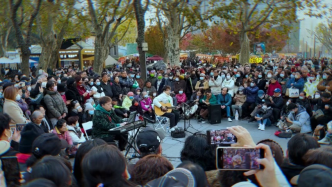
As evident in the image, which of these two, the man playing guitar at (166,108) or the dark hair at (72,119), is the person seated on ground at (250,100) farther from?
the dark hair at (72,119)

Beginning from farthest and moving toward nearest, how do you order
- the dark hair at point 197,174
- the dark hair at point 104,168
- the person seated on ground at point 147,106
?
the person seated on ground at point 147,106
the dark hair at point 104,168
the dark hair at point 197,174

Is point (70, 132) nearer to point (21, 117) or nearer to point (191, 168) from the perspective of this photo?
point (21, 117)

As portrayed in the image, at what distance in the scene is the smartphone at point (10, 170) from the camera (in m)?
2.72

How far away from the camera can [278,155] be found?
2.94m

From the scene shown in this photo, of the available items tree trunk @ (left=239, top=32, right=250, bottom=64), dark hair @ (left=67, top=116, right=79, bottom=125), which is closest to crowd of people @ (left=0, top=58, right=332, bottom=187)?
dark hair @ (left=67, top=116, right=79, bottom=125)

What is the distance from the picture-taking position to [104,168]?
223 cm

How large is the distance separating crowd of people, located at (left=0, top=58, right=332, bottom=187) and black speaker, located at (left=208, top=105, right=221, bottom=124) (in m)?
0.22

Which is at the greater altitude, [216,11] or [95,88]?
[216,11]

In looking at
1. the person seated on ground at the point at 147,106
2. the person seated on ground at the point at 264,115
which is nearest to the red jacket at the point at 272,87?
the person seated on ground at the point at 264,115

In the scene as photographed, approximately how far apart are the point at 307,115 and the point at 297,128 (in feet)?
1.62

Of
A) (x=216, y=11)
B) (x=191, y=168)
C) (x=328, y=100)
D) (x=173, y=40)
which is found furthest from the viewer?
(x=173, y=40)

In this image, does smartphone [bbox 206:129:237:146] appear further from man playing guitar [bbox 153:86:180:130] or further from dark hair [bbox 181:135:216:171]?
man playing guitar [bbox 153:86:180:130]

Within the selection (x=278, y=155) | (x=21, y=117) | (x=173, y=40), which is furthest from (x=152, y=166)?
(x=173, y=40)

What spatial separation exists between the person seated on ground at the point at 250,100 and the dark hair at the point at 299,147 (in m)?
8.21
